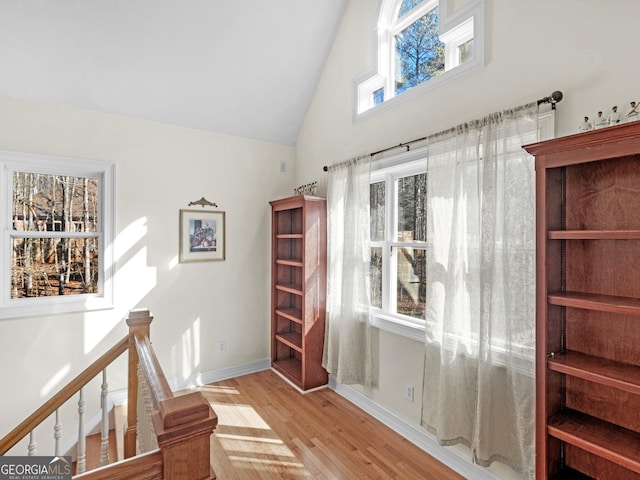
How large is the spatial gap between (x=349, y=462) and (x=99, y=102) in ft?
11.6

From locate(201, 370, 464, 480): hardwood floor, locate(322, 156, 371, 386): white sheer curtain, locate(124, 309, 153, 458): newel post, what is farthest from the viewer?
locate(322, 156, 371, 386): white sheer curtain

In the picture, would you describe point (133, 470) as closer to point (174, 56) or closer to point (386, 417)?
point (386, 417)

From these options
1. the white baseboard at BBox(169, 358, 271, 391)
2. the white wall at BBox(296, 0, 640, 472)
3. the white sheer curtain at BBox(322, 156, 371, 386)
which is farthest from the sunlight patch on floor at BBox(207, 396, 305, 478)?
the white wall at BBox(296, 0, 640, 472)

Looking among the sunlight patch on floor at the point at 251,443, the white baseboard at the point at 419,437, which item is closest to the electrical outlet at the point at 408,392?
the white baseboard at the point at 419,437

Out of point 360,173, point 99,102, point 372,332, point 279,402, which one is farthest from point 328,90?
point 279,402

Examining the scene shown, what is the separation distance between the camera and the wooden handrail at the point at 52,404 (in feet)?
5.36

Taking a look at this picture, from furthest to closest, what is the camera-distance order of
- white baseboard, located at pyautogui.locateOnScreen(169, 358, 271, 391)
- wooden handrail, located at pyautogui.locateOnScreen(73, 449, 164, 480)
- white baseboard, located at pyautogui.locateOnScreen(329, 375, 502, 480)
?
white baseboard, located at pyautogui.locateOnScreen(169, 358, 271, 391), white baseboard, located at pyautogui.locateOnScreen(329, 375, 502, 480), wooden handrail, located at pyautogui.locateOnScreen(73, 449, 164, 480)

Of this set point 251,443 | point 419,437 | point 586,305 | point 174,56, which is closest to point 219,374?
point 251,443

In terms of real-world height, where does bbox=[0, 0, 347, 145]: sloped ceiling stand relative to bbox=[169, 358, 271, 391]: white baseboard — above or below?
above

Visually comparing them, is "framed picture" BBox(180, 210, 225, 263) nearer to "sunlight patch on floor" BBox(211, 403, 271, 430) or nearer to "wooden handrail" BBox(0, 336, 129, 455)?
"sunlight patch on floor" BBox(211, 403, 271, 430)

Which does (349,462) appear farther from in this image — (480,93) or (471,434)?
(480,93)

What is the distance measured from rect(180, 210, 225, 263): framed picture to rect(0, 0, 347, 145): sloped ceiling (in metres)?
0.92

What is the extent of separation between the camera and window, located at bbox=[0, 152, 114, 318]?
2.79 meters

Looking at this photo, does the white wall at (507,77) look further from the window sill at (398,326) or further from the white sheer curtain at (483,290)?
the white sheer curtain at (483,290)
